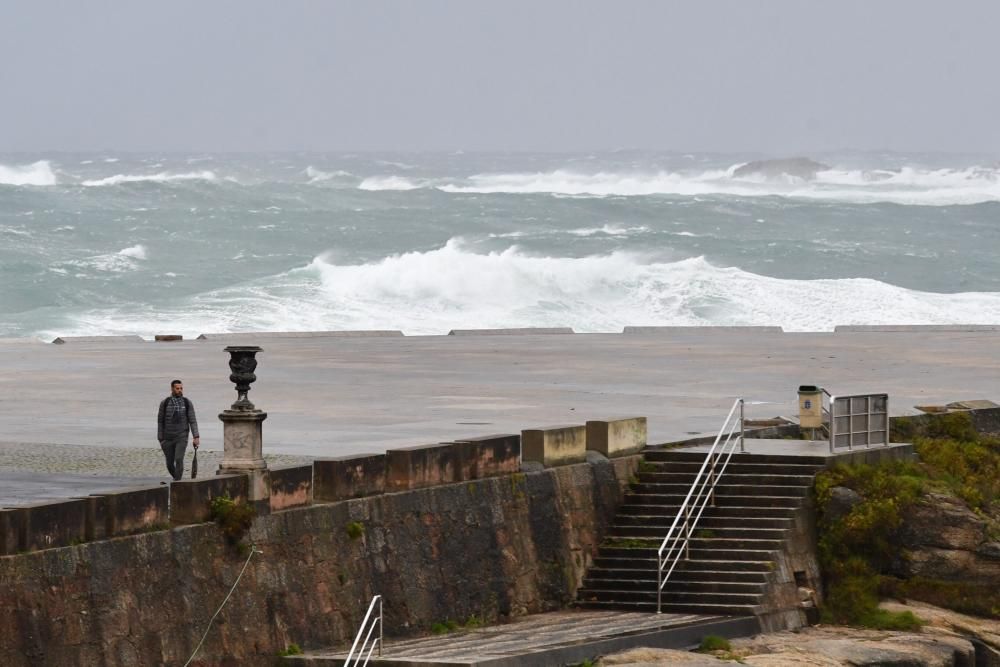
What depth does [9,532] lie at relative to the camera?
15.0 meters

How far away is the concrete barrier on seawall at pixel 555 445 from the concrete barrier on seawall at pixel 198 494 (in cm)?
571

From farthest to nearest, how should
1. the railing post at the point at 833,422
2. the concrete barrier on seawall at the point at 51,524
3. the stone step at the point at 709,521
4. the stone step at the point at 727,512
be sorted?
the railing post at the point at 833,422 → the stone step at the point at 727,512 → the stone step at the point at 709,521 → the concrete barrier on seawall at the point at 51,524

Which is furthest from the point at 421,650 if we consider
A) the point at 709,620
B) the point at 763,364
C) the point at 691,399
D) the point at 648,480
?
the point at 763,364

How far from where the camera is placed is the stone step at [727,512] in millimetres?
23562

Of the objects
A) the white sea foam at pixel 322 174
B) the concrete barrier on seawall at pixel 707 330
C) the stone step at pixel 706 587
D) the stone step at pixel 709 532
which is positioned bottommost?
the stone step at pixel 706 587

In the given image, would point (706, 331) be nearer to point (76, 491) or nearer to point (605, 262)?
point (605, 262)

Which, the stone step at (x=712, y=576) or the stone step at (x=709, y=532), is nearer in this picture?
the stone step at (x=712, y=576)

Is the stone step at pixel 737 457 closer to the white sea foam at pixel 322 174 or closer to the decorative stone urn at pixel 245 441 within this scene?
the decorative stone urn at pixel 245 441

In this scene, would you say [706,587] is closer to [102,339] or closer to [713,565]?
[713,565]

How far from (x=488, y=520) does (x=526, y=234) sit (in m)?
65.5

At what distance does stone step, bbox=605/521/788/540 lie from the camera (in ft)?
76.2

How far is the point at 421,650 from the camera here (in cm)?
1861

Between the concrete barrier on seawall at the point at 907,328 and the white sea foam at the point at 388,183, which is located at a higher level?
the white sea foam at the point at 388,183

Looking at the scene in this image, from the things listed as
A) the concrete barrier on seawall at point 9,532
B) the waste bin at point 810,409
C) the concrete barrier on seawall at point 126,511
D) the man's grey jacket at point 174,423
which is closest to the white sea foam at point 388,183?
the waste bin at point 810,409
